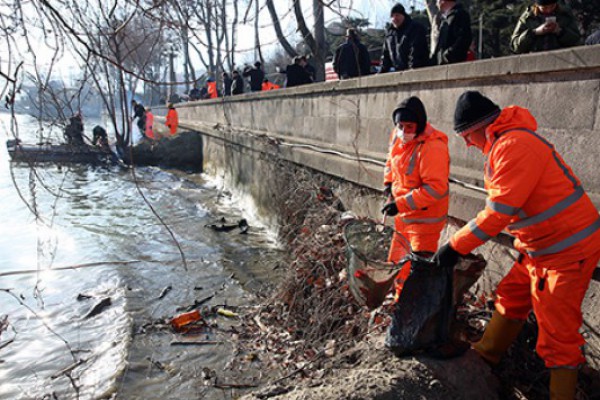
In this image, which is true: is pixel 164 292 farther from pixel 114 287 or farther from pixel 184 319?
pixel 184 319

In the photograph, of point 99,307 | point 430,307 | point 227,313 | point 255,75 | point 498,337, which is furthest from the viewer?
point 255,75

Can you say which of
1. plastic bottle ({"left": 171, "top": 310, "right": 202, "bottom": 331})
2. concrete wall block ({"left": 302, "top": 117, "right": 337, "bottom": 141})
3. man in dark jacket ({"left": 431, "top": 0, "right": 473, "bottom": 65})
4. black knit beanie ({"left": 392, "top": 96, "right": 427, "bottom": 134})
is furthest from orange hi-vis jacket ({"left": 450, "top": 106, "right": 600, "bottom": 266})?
concrete wall block ({"left": 302, "top": 117, "right": 337, "bottom": 141})

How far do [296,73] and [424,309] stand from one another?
9.27 meters

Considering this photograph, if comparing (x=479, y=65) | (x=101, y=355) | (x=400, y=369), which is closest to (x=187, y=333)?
(x=101, y=355)

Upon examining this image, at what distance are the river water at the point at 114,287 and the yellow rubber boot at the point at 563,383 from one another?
269cm

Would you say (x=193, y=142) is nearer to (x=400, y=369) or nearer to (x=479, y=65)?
(x=479, y=65)

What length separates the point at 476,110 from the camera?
8.78 feet

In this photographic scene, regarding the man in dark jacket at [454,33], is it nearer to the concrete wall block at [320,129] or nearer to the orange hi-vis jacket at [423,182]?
the orange hi-vis jacket at [423,182]

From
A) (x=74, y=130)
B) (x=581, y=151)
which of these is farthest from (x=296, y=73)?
(x=74, y=130)

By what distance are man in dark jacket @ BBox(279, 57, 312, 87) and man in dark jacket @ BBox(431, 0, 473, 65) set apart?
20.0 ft

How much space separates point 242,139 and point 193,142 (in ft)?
27.9

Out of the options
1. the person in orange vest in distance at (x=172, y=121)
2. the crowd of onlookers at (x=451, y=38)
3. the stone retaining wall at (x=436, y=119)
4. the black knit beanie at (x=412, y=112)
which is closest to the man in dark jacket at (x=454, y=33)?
the crowd of onlookers at (x=451, y=38)

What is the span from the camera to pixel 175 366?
4.54 m

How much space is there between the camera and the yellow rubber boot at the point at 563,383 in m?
2.47
